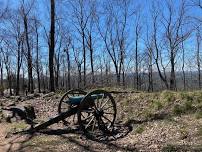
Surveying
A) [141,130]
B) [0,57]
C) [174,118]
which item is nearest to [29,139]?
[141,130]

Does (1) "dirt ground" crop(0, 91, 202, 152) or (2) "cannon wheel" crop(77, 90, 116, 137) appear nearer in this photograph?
(1) "dirt ground" crop(0, 91, 202, 152)

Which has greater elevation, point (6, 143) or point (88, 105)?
point (88, 105)

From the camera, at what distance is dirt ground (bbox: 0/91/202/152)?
789 cm

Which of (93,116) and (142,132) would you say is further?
(93,116)

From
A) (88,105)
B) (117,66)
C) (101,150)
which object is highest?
(117,66)

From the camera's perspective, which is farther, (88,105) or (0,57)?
(0,57)

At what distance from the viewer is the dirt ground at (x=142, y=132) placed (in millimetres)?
7894

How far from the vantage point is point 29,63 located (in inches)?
1277

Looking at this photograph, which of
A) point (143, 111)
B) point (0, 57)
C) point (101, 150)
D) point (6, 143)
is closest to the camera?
point (101, 150)

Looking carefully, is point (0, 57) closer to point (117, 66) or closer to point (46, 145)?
point (117, 66)

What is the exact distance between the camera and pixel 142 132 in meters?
9.08

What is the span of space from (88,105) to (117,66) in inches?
957

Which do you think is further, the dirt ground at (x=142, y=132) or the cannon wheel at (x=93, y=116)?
the cannon wheel at (x=93, y=116)

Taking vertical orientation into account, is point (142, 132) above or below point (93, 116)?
below
